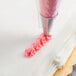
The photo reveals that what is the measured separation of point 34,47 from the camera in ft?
1.51

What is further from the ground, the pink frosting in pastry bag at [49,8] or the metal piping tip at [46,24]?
the pink frosting in pastry bag at [49,8]

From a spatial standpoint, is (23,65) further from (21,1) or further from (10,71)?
(21,1)

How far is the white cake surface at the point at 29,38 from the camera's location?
0.43m

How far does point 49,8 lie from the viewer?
416 mm

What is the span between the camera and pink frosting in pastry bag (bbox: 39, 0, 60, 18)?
0.40 meters

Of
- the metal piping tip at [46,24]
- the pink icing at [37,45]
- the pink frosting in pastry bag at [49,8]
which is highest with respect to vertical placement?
the pink frosting in pastry bag at [49,8]

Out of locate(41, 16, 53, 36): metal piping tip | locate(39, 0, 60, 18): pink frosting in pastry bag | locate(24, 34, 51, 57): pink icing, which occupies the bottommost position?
locate(24, 34, 51, 57): pink icing

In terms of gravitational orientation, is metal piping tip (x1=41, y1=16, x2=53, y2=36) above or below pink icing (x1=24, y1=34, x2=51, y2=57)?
above

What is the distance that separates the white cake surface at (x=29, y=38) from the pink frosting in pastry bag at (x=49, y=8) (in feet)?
0.15

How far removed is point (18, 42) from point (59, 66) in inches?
4.1

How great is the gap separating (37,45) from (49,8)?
9 centimetres

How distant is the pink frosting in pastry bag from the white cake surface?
4cm

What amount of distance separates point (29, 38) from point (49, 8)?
0.31 ft

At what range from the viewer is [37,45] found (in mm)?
464
